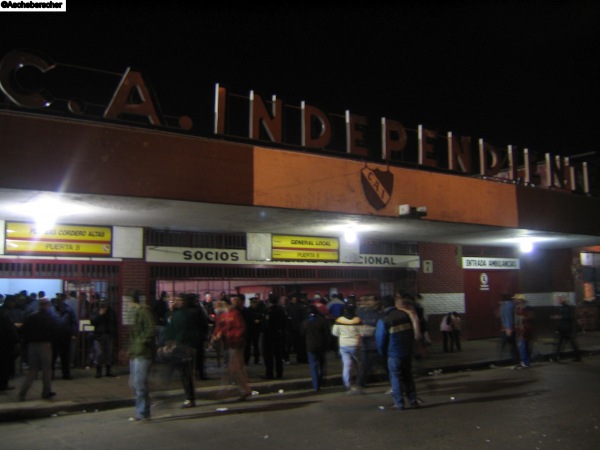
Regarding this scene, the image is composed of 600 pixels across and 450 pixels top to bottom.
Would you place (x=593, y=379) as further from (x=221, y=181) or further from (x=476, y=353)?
(x=221, y=181)

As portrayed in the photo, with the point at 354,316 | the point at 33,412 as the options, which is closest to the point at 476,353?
the point at 354,316

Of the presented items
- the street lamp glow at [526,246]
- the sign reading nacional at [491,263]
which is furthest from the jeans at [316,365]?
the street lamp glow at [526,246]

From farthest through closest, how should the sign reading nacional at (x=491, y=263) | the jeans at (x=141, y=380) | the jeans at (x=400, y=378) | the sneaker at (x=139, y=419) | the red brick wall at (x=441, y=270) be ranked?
the sign reading nacional at (x=491, y=263)
the red brick wall at (x=441, y=270)
the jeans at (x=400, y=378)
the sneaker at (x=139, y=419)
the jeans at (x=141, y=380)

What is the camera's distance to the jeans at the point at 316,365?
443 inches

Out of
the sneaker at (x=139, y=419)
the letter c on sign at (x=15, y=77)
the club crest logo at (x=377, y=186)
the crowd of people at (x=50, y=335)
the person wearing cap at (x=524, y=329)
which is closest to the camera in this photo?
the sneaker at (x=139, y=419)

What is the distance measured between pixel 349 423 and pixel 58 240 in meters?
8.23

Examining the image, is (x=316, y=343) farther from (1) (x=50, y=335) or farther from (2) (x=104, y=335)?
(1) (x=50, y=335)

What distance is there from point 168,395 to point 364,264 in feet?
30.0

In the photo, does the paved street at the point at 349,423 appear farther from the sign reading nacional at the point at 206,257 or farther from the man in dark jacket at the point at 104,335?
the sign reading nacional at the point at 206,257

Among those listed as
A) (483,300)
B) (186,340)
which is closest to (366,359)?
(186,340)

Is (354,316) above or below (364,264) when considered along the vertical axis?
below

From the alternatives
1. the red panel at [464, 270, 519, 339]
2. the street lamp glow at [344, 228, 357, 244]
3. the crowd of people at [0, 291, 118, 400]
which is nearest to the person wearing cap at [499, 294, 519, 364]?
the street lamp glow at [344, 228, 357, 244]

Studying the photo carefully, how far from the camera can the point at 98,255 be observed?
13852mm

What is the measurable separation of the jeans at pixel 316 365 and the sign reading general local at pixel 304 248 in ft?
18.1
